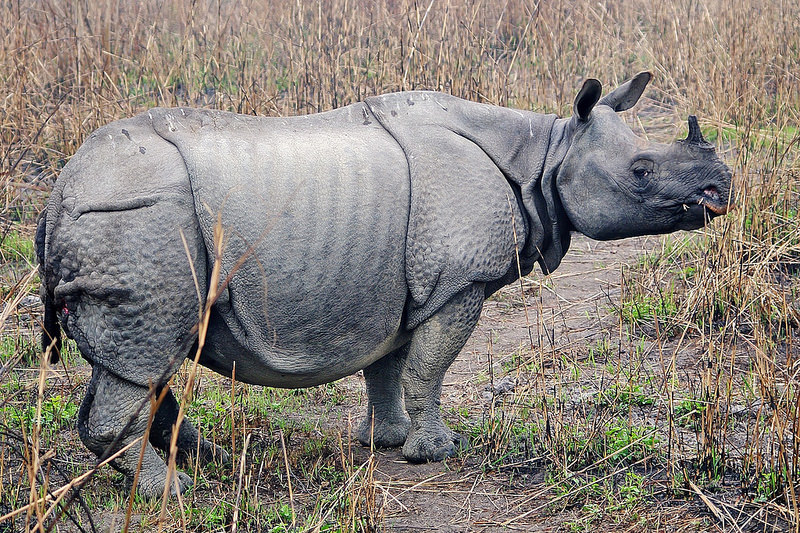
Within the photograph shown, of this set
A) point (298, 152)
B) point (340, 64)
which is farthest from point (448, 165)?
point (340, 64)

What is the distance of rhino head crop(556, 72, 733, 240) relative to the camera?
13.7ft

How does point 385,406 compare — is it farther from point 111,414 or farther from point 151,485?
point 111,414

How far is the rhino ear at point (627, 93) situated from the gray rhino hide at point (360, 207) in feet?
1.01

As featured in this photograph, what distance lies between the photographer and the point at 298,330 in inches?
156

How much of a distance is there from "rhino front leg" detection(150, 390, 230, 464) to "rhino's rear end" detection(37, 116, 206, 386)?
55 centimetres

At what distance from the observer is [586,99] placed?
426 centimetres

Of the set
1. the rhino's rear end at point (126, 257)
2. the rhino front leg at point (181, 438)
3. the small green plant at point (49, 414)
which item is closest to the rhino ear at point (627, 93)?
the rhino's rear end at point (126, 257)

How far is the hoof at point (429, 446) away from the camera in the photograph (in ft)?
14.8

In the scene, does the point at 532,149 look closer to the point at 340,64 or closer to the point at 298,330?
the point at 298,330

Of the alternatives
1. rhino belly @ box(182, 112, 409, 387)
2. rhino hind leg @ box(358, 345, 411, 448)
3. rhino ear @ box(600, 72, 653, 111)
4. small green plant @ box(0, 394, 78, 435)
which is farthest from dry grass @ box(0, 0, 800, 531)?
rhino ear @ box(600, 72, 653, 111)

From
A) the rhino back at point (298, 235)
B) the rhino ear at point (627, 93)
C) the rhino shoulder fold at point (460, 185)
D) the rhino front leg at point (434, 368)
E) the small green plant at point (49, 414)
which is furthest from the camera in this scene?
the small green plant at point (49, 414)

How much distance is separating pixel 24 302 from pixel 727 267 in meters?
4.21

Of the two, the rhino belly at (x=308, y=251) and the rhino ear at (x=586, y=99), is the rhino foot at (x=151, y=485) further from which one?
the rhino ear at (x=586, y=99)

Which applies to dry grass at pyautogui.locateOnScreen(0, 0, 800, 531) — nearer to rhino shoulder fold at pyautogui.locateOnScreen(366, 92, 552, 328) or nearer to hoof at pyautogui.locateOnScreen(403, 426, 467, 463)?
hoof at pyautogui.locateOnScreen(403, 426, 467, 463)
